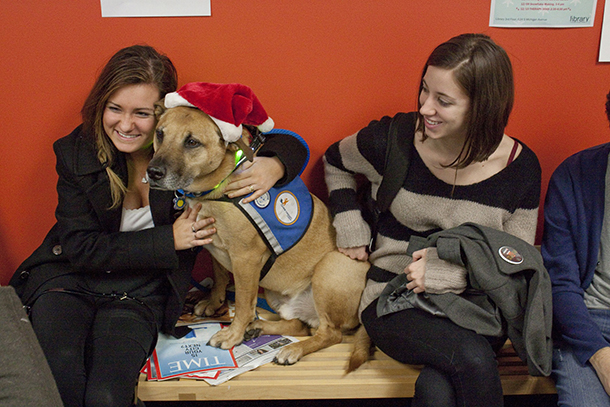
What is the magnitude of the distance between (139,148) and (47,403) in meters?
1.00

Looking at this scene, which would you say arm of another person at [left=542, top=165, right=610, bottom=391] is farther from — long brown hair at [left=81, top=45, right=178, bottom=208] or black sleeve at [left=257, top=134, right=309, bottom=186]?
long brown hair at [left=81, top=45, right=178, bottom=208]

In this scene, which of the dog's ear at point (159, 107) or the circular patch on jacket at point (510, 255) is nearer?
the circular patch on jacket at point (510, 255)

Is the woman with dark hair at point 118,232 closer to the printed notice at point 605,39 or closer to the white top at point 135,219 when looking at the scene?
the white top at point 135,219

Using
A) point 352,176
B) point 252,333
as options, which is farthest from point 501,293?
point 252,333

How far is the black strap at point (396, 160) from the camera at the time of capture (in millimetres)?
1764

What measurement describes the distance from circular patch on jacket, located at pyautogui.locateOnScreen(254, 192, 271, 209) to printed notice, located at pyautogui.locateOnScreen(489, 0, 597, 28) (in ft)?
4.34

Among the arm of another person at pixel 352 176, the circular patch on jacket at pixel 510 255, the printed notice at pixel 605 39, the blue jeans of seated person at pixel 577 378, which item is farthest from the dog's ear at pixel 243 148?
the printed notice at pixel 605 39

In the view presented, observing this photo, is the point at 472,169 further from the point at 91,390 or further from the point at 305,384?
the point at 91,390

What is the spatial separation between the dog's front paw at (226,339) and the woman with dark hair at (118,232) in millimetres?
185

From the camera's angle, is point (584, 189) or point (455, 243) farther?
point (584, 189)


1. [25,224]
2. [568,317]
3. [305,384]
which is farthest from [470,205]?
[25,224]

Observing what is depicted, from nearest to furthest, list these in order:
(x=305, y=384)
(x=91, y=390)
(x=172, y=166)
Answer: (x=91, y=390) → (x=172, y=166) → (x=305, y=384)

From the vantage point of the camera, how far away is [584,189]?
1.67 m

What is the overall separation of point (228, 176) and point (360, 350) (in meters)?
0.89
